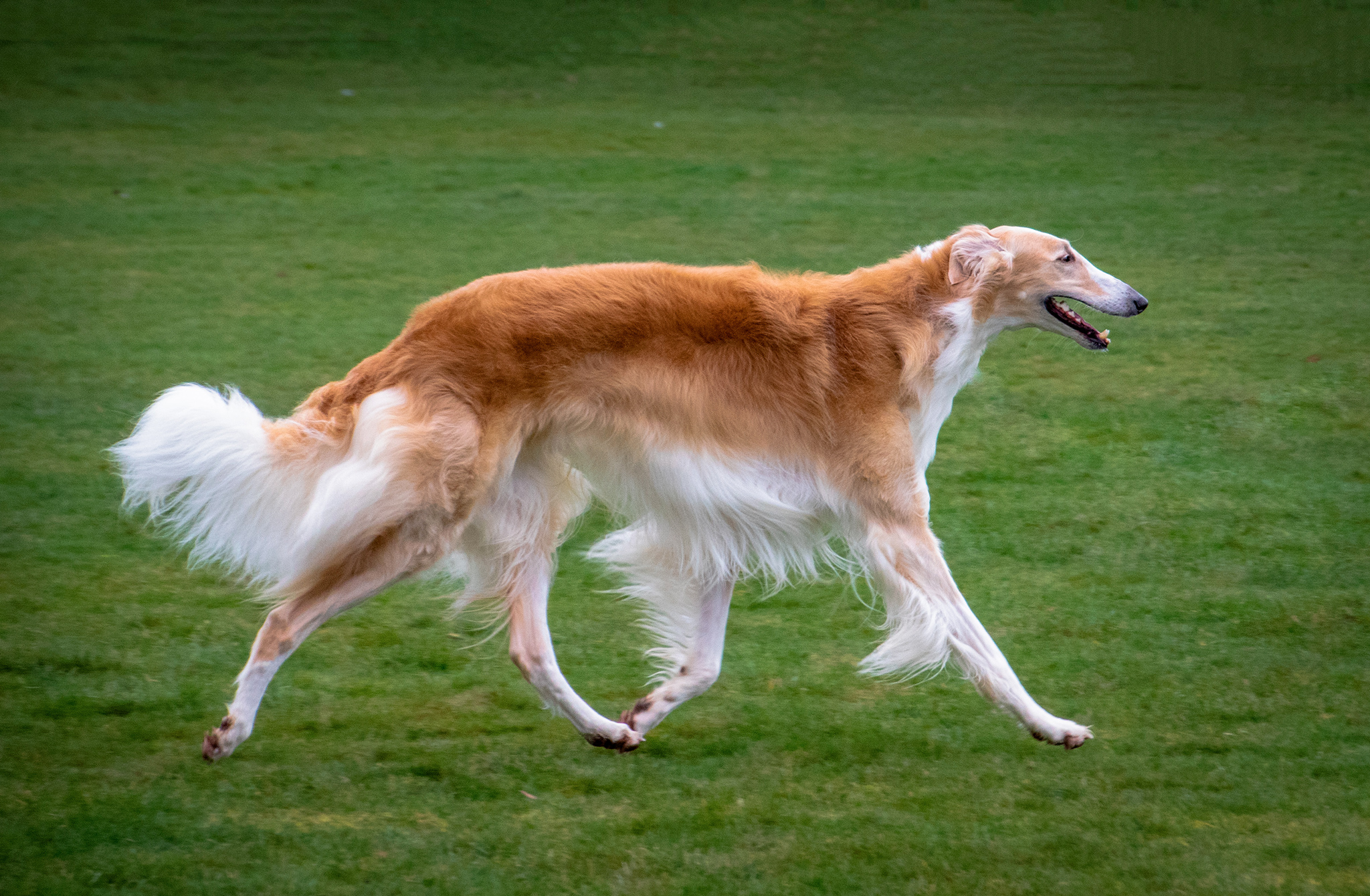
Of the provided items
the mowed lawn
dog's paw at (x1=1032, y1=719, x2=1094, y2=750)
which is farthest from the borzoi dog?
the mowed lawn

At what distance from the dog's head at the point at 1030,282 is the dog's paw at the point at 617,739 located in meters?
1.84

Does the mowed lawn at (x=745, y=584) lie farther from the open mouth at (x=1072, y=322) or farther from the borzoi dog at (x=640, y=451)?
the open mouth at (x=1072, y=322)

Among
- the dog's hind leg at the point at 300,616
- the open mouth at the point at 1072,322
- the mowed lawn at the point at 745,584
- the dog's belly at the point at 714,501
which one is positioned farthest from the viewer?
the open mouth at the point at 1072,322

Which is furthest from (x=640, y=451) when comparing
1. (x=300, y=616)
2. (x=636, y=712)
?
(x=300, y=616)

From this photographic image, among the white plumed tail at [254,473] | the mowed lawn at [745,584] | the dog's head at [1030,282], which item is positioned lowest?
the mowed lawn at [745,584]

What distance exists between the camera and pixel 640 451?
14.6 feet

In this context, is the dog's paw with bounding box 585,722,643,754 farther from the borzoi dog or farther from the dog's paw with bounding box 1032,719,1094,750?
the dog's paw with bounding box 1032,719,1094,750

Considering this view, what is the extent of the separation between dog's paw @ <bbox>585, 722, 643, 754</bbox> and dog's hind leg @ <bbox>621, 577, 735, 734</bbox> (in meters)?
0.06

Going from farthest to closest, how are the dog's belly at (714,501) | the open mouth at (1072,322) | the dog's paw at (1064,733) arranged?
the open mouth at (1072,322) → the dog's belly at (714,501) → the dog's paw at (1064,733)

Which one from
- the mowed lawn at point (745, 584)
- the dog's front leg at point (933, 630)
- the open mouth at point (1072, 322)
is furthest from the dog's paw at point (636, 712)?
the open mouth at point (1072, 322)

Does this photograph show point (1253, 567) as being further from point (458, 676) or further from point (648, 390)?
point (458, 676)

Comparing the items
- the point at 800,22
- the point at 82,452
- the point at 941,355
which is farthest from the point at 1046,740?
the point at 800,22

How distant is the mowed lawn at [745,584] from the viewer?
391 centimetres

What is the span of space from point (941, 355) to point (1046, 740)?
4.29 feet
